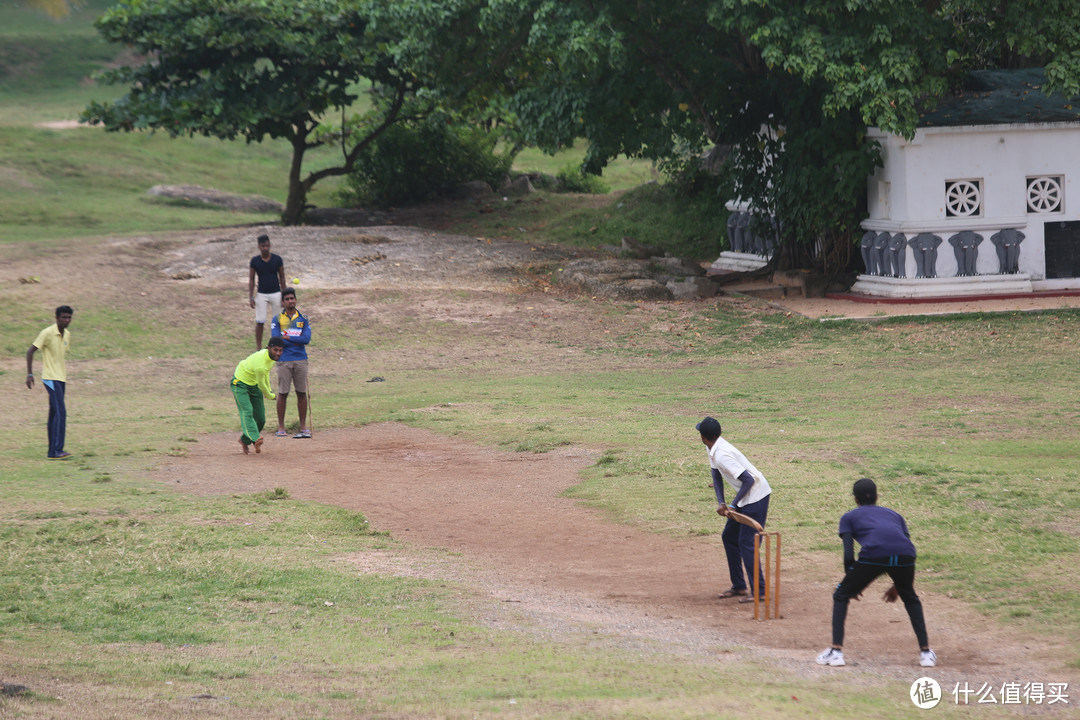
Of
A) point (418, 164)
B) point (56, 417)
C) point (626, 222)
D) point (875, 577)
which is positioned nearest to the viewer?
point (875, 577)

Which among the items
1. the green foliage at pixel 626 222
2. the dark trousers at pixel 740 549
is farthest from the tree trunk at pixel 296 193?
the dark trousers at pixel 740 549

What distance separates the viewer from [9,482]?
443 inches

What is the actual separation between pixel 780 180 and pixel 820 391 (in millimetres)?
9451

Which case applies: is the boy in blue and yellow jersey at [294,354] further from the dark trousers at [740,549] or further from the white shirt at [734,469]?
the white shirt at [734,469]

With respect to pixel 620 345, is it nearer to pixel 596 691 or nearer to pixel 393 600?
pixel 393 600

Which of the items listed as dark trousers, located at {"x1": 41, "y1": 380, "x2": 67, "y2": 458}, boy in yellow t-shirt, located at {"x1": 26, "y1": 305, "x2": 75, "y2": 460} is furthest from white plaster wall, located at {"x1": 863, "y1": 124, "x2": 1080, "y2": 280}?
dark trousers, located at {"x1": 41, "y1": 380, "x2": 67, "y2": 458}

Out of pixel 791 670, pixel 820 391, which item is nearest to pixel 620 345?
pixel 820 391

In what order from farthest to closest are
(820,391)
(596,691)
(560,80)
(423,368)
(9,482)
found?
(560,80) < (423,368) < (820,391) < (9,482) < (596,691)

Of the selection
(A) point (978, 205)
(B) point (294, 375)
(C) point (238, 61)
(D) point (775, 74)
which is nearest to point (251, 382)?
(B) point (294, 375)

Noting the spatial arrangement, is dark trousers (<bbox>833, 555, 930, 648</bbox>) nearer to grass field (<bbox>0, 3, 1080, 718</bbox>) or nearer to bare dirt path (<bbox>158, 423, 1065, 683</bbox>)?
bare dirt path (<bbox>158, 423, 1065, 683</bbox>)

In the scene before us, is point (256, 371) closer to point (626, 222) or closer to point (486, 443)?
point (486, 443)

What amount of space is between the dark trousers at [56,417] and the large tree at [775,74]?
12.4 m

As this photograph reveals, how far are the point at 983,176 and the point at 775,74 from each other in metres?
4.89

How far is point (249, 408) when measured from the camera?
1270cm
